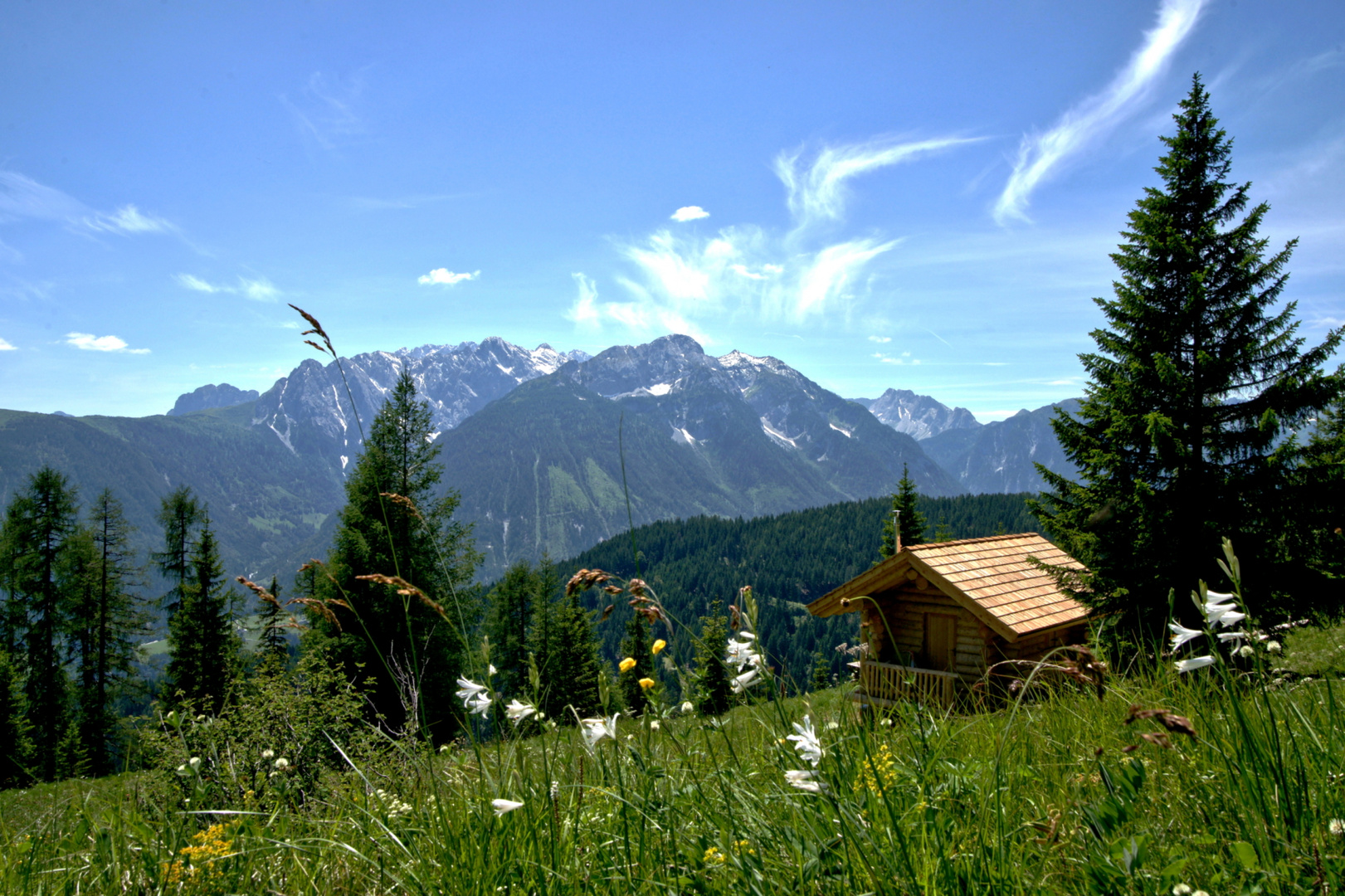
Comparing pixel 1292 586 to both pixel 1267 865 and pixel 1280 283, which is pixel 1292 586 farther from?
pixel 1267 865

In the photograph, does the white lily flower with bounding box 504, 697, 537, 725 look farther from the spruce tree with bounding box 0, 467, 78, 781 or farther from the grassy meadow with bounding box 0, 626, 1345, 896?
the spruce tree with bounding box 0, 467, 78, 781

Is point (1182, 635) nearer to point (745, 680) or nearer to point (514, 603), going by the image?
point (745, 680)

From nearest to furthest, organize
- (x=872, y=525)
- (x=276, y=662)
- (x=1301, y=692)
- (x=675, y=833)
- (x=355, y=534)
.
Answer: (x=675, y=833)
(x=1301, y=692)
(x=276, y=662)
(x=355, y=534)
(x=872, y=525)

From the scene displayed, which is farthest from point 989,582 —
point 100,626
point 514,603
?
point 100,626

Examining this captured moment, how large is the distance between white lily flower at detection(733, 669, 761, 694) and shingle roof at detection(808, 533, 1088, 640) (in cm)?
1102

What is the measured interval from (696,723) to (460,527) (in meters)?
23.9

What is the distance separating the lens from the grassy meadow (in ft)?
4.66

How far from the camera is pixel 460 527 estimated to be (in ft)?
81.0

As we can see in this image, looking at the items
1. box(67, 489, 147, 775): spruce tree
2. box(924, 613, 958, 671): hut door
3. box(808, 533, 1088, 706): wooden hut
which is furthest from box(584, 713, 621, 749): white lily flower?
box(67, 489, 147, 775): spruce tree

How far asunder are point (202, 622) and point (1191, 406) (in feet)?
111

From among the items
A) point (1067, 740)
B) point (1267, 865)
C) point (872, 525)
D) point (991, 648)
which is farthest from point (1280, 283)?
point (872, 525)

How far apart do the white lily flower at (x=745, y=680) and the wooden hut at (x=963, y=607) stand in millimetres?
11264

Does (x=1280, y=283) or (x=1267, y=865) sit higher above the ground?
(x=1280, y=283)

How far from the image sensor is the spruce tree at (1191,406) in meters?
11.1
